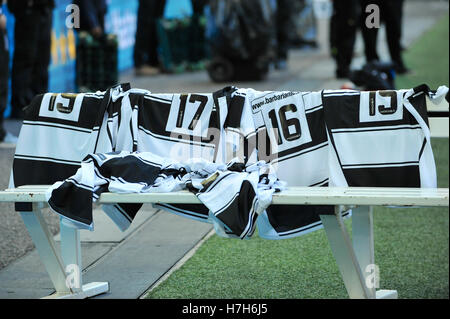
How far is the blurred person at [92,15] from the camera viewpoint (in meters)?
10.1

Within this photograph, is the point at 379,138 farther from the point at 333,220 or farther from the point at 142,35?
the point at 142,35

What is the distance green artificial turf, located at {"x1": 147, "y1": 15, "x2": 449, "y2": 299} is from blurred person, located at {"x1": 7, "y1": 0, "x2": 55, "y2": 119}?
13.2 ft

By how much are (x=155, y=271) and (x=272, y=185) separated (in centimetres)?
121

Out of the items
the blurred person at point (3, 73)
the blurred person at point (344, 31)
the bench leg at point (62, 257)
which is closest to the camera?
the bench leg at point (62, 257)

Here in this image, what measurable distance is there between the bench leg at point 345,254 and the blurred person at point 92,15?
6.59 meters

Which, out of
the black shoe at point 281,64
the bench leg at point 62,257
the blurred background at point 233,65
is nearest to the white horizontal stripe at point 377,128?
the blurred background at point 233,65

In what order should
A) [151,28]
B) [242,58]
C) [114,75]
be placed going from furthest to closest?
[151,28] < [242,58] < [114,75]

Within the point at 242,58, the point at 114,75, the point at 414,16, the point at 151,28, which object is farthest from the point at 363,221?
the point at 414,16

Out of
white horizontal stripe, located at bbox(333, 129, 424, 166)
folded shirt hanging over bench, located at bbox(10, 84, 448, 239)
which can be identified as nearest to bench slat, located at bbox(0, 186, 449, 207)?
folded shirt hanging over bench, located at bbox(10, 84, 448, 239)

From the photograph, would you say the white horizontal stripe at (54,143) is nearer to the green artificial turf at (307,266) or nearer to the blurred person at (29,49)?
the green artificial turf at (307,266)

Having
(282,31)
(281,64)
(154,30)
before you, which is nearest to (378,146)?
(154,30)

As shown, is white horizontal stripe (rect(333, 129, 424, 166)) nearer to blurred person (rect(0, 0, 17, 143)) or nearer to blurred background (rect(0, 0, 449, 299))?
blurred background (rect(0, 0, 449, 299))

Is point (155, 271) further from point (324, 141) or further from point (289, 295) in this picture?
point (324, 141)

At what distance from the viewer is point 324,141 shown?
4203mm
